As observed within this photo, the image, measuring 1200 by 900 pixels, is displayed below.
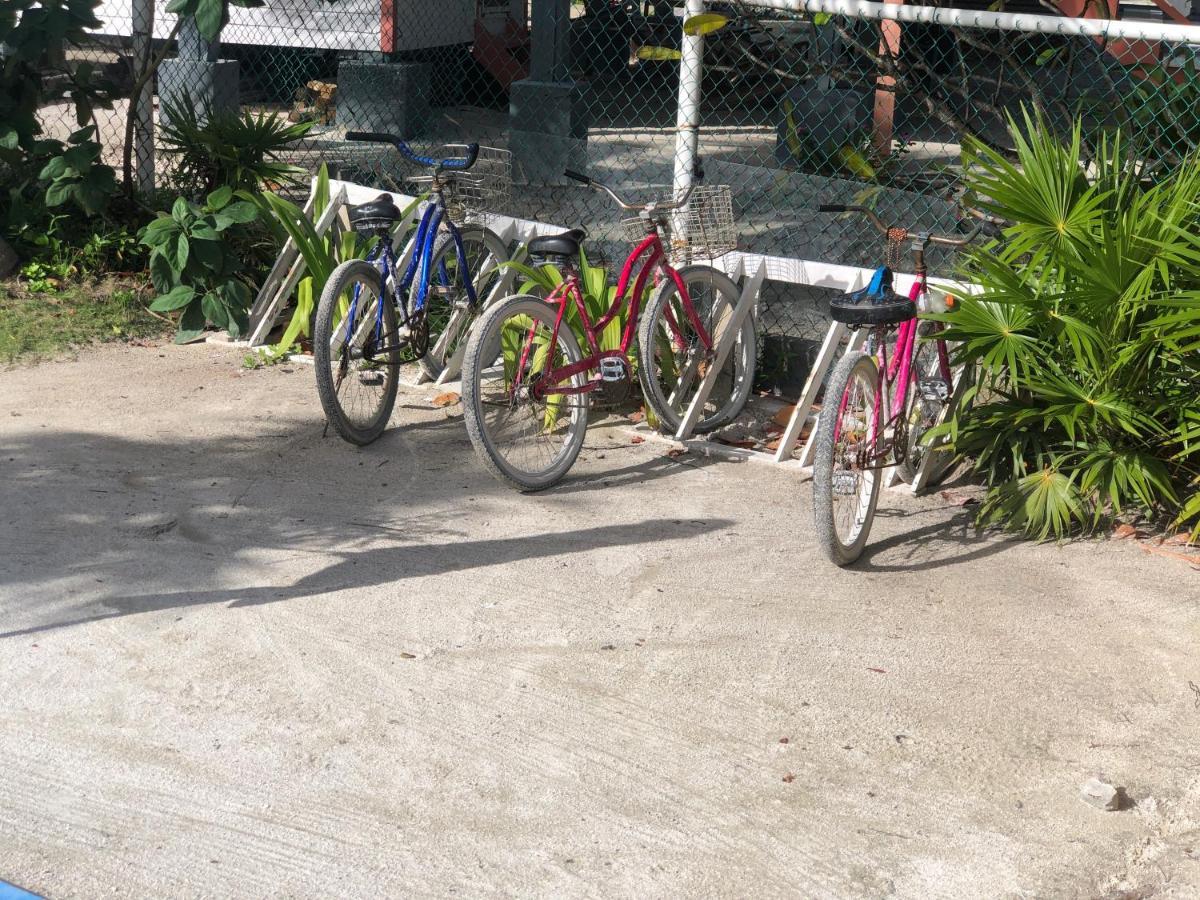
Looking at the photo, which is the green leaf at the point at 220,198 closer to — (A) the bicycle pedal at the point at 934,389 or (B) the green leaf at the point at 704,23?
(B) the green leaf at the point at 704,23

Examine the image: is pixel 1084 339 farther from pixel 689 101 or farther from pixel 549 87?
pixel 549 87

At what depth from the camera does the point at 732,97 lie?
590 inches

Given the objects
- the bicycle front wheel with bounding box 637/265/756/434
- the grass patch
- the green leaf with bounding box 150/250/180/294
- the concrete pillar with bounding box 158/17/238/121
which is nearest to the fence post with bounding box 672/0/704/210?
the bicycle front wheel with bounding box 637/265/756/434

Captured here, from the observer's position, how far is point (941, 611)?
4.37 m

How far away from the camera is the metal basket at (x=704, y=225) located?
18.9ft

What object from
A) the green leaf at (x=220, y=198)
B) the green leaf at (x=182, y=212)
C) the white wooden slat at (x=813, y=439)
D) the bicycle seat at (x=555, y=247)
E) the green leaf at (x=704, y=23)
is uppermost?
the green leaf at (x=704, y=23)

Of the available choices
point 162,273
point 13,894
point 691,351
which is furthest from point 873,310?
point 162,273

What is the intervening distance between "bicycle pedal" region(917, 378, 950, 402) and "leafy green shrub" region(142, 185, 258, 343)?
342 cm

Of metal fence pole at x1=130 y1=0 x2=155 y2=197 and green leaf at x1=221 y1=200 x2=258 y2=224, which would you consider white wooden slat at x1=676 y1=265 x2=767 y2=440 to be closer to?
green leaf at x1=221 y1=200 x2=258 y2=224

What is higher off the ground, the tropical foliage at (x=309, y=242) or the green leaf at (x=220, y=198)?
the green leaf at (x=220, y=198)

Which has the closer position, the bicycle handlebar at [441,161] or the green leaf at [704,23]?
the green leaf at [704,23]

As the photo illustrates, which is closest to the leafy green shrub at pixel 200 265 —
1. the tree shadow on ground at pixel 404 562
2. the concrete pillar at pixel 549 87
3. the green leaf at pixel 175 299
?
the green leaf at pixel 175 299

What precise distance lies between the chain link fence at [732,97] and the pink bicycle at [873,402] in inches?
41.4

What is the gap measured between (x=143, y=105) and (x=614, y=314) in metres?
3.66
